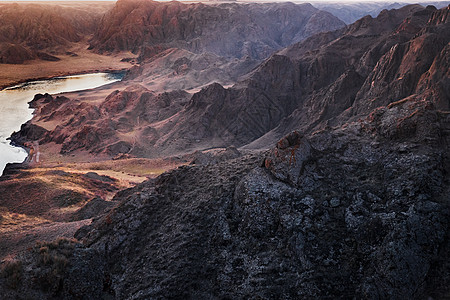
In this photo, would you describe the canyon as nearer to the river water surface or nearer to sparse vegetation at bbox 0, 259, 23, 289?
sparse vegetation at bbox 0, 259, 23, 289

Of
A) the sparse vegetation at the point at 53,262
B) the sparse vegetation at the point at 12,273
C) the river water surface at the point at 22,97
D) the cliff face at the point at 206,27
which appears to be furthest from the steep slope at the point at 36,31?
the sparse vegetation at the point at 12,273

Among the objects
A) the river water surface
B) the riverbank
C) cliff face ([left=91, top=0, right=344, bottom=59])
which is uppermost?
cliff face ([left=91, top=0, right=344, bottom=59])

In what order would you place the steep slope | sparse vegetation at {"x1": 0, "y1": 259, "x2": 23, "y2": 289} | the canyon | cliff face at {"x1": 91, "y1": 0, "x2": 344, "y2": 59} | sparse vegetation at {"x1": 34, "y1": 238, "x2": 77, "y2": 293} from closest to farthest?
the canyon, sparse vegetation at {"x1": 0, "y1": 259, "x2": 23, "y2": 289}, sparse vegetation at {"x1": 34, "y1": 238, "x2": 77, "y2": 293}, cliff face at {"x1": 91, "y1": 0, "x2": 344, "y2": 59}, the steep slope

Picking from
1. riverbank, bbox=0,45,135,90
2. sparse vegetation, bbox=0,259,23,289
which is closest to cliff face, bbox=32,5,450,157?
sparse vegetation, bbox=0,259,23,289

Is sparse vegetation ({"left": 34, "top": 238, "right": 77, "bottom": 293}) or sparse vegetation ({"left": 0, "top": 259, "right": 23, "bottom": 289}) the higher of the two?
sparse vegetation ({"left": 0, "top": 259, "right": 23, "bottom": 289})

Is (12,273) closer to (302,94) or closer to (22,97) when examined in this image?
(302,94)

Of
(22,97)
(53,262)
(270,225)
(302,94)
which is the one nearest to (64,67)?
(22,97)
